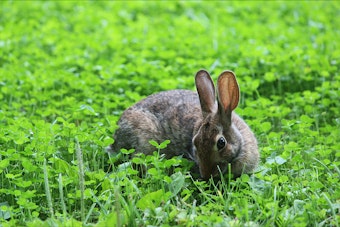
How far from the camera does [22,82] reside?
23.9ft

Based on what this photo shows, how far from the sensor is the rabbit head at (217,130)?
505cm

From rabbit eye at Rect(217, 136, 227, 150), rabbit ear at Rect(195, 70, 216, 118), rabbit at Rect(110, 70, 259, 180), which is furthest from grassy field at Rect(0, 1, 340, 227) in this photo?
rabbit ear at Rect(195, 70, 216, 118)

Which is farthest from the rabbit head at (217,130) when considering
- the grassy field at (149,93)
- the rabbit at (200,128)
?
the grassy field at (149,93)

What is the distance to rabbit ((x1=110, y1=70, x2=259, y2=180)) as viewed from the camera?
16.8ft

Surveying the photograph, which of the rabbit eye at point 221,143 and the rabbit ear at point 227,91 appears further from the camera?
the rabbit ear at point 227,91

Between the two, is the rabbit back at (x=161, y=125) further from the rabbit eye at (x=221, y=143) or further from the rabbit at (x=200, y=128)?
the rabbit eye at (x=221, y=143)

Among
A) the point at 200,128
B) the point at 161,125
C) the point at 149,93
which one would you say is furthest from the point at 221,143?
the point at 149,93

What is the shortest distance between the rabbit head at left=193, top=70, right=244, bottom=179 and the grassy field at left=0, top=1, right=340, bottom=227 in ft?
0.54

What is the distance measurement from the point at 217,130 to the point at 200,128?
0.45 feet

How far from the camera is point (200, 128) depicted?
5.22m

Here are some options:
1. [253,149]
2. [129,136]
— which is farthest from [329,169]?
[129,136]

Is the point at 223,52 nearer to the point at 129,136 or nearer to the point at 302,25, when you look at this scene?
the point at 302,25

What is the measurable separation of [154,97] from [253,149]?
114 cm

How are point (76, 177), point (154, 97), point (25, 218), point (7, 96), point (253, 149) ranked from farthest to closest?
point (7, 96)
point (154, 97)
point (253, 149)
point (76, 177)
point (25, 218)
